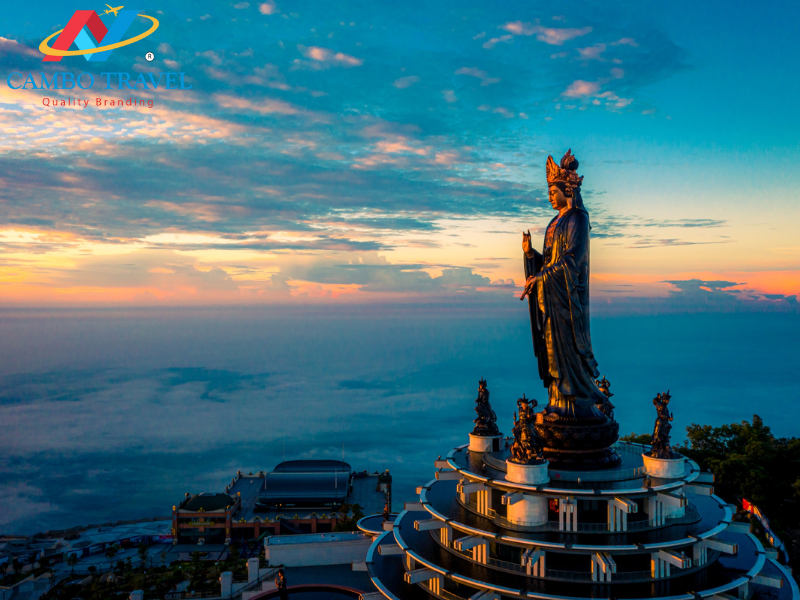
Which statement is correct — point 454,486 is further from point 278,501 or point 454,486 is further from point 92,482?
point 92,482

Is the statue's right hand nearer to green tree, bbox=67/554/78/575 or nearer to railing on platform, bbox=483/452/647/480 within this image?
railing on platform, bbox=483/452/647/480

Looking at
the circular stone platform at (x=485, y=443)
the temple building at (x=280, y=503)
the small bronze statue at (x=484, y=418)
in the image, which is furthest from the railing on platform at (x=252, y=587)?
the temple building at (x=280, y=503)

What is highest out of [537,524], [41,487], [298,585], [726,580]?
[537,524]

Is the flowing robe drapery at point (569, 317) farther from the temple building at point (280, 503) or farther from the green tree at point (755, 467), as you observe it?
the temple building at point (280, 503)

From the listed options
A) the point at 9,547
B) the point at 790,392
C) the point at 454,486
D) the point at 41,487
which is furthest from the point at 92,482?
the point at 790,392

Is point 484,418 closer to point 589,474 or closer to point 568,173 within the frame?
point 589,474

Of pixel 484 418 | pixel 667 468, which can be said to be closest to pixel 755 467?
pixel 667 468

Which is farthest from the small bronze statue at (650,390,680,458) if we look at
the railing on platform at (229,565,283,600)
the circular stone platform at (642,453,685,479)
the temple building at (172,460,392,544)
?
the temple building at (172,460,392,544)
